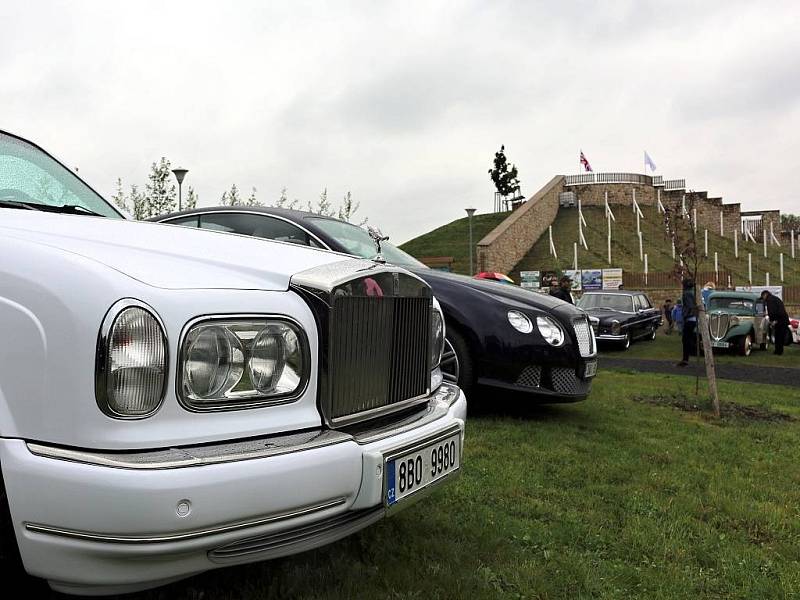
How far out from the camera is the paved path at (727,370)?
11.2 metres

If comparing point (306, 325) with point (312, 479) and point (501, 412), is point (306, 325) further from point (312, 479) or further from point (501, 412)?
point (501, 412)

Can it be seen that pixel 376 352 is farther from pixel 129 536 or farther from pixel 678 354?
pixel 678 354

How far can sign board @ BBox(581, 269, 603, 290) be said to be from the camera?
35.3 meters

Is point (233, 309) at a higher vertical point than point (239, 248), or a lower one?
lower

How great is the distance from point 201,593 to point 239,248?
4.06 ft

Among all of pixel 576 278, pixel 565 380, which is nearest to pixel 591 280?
pixel 576 278

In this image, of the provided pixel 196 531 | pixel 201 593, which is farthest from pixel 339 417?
pixel 201 593

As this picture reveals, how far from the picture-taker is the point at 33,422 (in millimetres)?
1664

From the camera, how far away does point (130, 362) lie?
5.60 feet

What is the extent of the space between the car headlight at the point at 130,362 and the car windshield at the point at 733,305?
17.5m

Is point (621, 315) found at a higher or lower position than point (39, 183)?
lower

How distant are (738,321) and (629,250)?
3115cm

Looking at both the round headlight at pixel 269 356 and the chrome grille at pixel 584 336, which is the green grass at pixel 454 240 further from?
the round headlight at pixel 269 356

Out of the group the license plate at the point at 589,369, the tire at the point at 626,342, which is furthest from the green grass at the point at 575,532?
the tire at the point at 626,342
